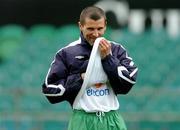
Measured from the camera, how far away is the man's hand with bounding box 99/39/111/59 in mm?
6336

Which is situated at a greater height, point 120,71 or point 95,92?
point 120,71

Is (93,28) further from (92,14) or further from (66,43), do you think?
(66,43)

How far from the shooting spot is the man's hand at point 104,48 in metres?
6.34

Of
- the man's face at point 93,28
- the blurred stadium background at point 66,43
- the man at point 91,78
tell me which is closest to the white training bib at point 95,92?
the man at point 91,78

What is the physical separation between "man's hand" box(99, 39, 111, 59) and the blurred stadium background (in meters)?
5.71

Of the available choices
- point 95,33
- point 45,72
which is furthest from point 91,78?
point 45,72

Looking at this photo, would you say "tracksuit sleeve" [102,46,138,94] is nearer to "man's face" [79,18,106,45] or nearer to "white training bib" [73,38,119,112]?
"white training bib" [73,38,119,112]

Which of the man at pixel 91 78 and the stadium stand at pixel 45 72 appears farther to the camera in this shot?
the stadium stand at pixel 45 72

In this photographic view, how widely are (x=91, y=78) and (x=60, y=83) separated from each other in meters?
0.23

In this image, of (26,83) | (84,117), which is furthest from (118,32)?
(84,117)

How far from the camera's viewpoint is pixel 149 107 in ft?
43.9

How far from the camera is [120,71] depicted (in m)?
6.43

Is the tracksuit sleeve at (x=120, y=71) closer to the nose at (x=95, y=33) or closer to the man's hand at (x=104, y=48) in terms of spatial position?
the man's hand at (x=104, y=48)

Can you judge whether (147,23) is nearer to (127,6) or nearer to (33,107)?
(127,6)
